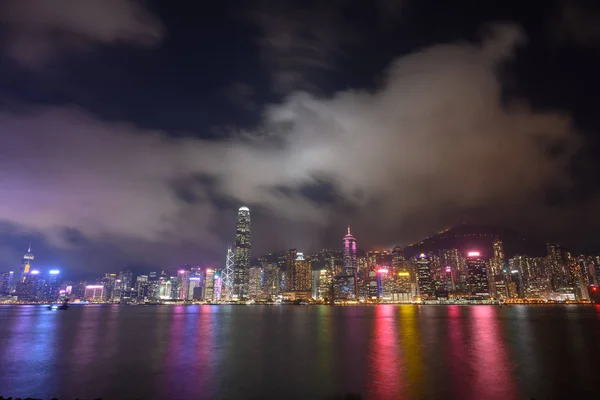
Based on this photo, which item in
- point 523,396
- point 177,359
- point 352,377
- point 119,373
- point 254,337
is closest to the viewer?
point 523,396

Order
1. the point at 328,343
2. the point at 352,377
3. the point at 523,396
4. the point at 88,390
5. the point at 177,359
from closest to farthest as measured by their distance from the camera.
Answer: the point at 523,396 → the point at 88,390 → the point at 352,377 → the point at 177,359 → the point at 328,343

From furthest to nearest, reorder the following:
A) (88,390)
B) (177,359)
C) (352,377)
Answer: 1. (177,359)
2. (352,377)
3. (88,390)

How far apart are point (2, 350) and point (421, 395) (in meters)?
54.9

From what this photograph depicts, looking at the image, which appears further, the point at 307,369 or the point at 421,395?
the point at 307,369

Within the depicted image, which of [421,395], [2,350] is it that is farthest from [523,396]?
[2,350]

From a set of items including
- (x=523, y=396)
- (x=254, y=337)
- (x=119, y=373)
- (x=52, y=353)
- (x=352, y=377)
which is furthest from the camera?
(x=254, y=337)

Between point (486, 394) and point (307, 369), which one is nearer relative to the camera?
point (486, 394)

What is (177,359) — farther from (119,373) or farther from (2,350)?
(2,350)

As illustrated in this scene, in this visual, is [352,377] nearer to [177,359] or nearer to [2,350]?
[177,359]

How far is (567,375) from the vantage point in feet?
114

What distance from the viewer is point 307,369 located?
3775cm

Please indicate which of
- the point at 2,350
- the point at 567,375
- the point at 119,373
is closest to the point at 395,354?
the point at 567,375

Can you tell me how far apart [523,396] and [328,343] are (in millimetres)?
32645

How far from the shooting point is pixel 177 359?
43.6 m
